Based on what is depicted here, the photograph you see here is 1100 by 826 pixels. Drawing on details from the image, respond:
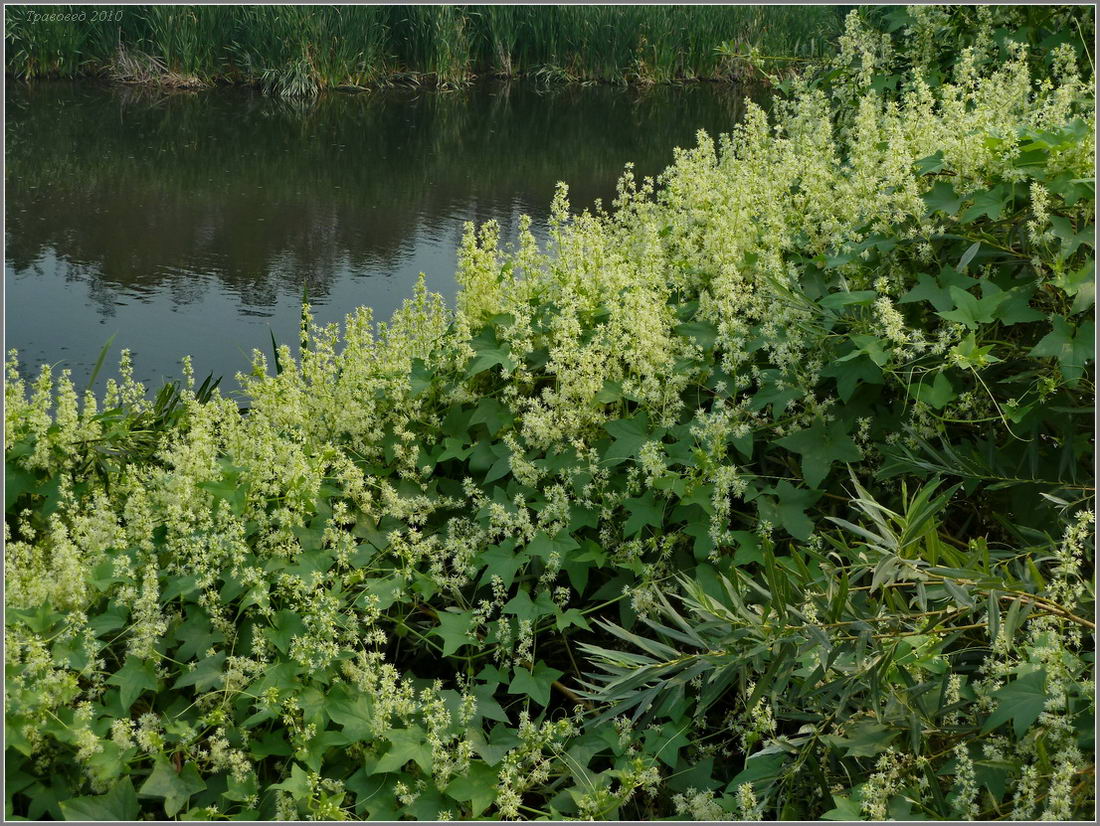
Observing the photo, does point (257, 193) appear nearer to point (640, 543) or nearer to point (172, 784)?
point (640, 543)

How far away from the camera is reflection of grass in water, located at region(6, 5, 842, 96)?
45.5 ft

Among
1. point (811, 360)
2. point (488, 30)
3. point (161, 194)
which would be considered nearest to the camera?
point (811, 360)

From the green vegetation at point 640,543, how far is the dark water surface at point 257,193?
10.8 ft

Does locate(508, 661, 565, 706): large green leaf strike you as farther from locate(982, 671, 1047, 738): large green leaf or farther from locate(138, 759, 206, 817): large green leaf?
locate(982, 671, 1047, 738): large green leaf

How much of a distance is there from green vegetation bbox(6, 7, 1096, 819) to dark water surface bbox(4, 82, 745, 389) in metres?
3.31

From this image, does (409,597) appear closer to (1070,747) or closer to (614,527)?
(614,527)

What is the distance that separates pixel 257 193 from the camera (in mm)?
9867

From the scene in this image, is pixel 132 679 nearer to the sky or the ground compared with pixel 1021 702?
nearer to the ground

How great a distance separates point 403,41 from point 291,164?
525cm

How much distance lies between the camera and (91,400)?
11.0 ft

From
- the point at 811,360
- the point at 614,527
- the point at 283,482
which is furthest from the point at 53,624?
the point at 811,360

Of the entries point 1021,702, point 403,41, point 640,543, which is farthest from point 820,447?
point 403,41

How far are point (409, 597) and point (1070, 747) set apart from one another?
1.69m

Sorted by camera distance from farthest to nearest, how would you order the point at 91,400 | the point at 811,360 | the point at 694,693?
the point at 91,400 → the point at 811,360 → the point at 694,693
